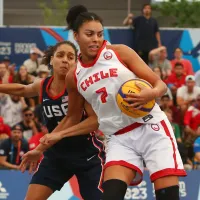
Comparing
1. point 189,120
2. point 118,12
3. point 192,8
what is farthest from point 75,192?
point 118,12

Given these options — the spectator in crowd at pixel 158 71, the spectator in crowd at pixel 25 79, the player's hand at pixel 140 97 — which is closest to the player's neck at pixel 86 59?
the player's hand at pixel 140 97

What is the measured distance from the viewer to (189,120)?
12000mm

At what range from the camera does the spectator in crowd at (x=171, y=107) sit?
11984 millimetres

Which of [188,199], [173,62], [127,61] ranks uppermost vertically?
[127,61]

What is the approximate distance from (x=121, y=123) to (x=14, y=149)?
5.40 meters

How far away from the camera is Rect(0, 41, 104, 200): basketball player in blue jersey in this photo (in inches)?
261

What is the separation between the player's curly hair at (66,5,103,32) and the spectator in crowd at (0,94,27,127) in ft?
19.6

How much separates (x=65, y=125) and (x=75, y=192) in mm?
2939

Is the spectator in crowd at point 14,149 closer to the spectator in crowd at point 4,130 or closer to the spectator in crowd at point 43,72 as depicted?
the spectator in crowd at point 4,130

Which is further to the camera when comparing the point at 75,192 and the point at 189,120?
the point at 189,120

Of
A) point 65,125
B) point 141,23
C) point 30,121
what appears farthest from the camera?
point 141,23

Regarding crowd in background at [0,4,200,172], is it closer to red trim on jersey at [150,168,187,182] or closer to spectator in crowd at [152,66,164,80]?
spectator in crowd at [152,66,164,80]

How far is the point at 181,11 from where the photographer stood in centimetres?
3177

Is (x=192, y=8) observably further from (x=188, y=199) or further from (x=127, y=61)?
(x=127, y=61)
